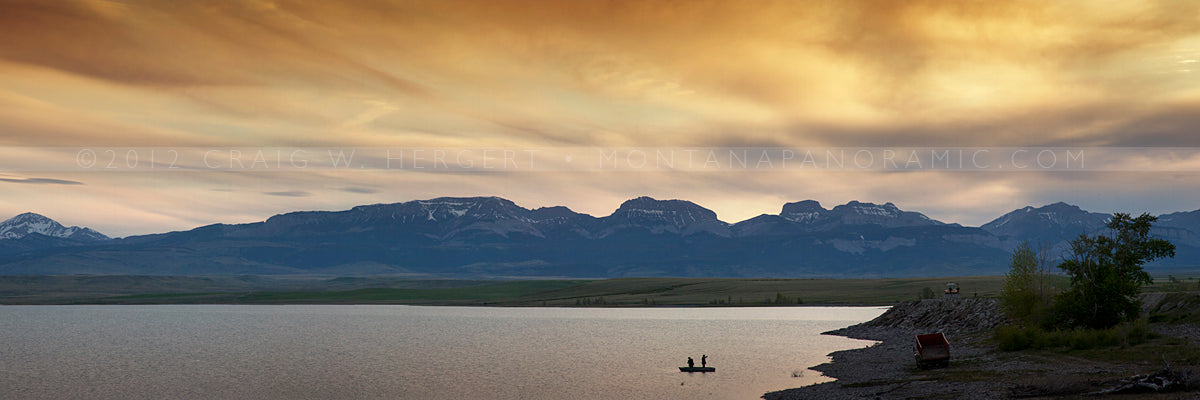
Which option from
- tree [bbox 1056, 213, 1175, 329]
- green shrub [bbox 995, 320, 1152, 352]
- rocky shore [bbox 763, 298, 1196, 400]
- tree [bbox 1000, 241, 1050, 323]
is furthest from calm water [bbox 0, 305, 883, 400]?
tree [bbox 1056, 213, 1175, 329]

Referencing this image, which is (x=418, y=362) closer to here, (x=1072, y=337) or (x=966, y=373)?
(x=966, y=373)

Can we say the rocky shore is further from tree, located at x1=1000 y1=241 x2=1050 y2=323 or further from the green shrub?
tree, located at x1=1000 y1=241 x2=1050 y2=323

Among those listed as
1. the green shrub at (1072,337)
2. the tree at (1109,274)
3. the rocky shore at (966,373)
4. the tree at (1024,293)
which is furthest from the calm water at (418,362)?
the tree at (1109,274)

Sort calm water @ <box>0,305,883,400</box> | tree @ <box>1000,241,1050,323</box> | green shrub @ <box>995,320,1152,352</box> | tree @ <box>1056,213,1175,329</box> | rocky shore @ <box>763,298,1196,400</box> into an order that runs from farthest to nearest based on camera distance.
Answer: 1. tree @ <box>1000,241,1050,323</box>
2. tree @ <box>1056,213,1175,329</box>
3. calm water @ <box>0,305,883,400</box>
4. green shrub @ <box>995,320,1152,352</box>
5. rocky shore @ <box>763,298,1196,400</box>

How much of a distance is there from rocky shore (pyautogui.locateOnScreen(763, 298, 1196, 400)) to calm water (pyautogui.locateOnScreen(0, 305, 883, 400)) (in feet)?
13.1

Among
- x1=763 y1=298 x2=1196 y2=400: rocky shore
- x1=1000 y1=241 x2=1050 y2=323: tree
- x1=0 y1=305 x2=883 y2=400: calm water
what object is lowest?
x1=0 y1=305 x2=883 y2=400: calm water

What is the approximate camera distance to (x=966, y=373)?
52.8 meters

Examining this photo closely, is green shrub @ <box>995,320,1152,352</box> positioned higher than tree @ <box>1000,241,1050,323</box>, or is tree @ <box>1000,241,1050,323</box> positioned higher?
tree @ <box>1000,241,1050,323</box>

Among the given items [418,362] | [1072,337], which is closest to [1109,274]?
[1072,337]

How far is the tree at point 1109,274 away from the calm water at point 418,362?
21.0 metres

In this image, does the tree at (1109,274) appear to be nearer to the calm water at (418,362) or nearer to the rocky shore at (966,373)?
the rocky shore at (966,373)

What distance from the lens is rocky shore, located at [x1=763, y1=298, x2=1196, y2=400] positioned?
41.2 m

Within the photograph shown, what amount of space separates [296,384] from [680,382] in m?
28.9

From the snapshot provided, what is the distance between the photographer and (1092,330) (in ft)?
204
